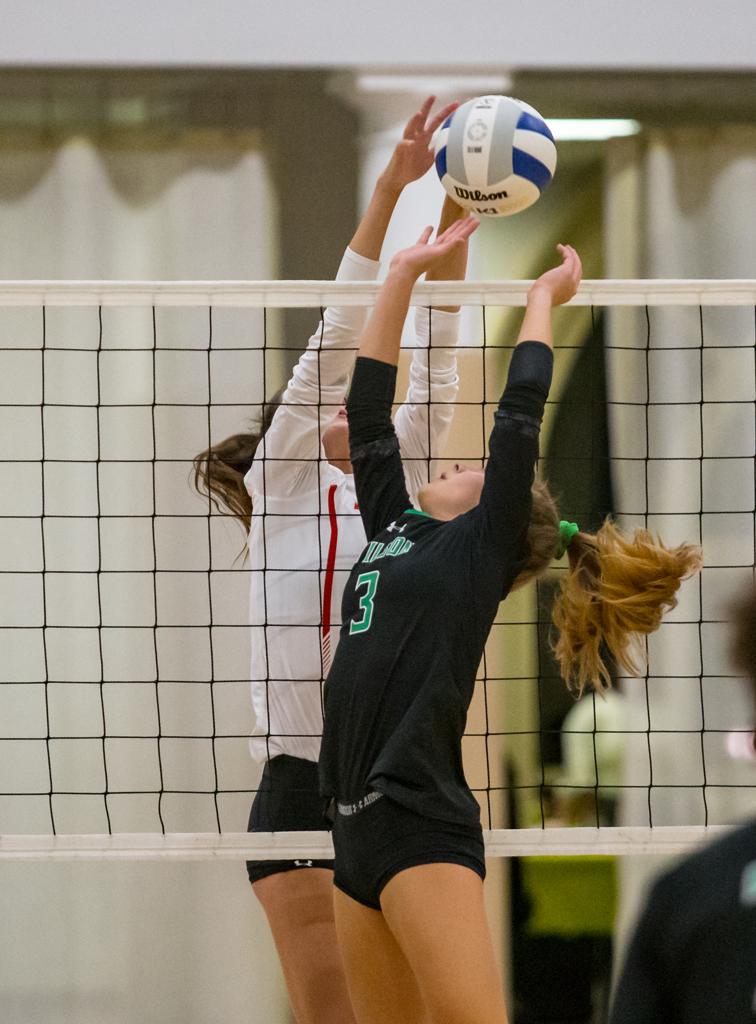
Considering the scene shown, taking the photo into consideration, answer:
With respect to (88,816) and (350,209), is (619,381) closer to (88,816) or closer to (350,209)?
(350,209)

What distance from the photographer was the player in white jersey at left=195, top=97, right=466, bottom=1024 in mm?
2586

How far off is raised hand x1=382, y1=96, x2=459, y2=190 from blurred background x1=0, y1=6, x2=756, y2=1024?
3.95 feet

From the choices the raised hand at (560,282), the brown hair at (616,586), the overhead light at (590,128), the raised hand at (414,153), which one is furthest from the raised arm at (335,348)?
the overhead light at (590,128)

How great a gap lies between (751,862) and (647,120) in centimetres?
327

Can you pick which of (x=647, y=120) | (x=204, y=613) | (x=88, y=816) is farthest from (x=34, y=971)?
(x=647, y=120)

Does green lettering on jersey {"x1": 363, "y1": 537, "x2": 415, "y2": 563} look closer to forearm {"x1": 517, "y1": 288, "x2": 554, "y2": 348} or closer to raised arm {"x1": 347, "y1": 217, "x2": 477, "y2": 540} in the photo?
raised arm {"x1": 347, "y1": 217, "x2": 477, "y2": 540}

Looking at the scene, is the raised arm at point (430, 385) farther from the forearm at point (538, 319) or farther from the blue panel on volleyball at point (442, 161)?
the forearm at point (538, 319)

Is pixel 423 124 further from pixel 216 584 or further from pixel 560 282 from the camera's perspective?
pixel 216 584

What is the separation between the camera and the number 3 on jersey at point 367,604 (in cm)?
220

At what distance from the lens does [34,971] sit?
12.5 feet

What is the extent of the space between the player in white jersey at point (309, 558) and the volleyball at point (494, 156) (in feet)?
0.54

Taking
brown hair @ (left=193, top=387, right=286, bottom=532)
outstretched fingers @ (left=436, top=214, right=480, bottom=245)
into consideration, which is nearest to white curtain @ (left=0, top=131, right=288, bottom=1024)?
brown hair @ (left=193, top=387, right=286, bottom=532)

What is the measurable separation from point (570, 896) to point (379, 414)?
7.23ft

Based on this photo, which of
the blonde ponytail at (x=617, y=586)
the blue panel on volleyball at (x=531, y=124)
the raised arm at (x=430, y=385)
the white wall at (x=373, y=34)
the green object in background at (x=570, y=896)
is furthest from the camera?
the green object in background at (x=570, y=896)
